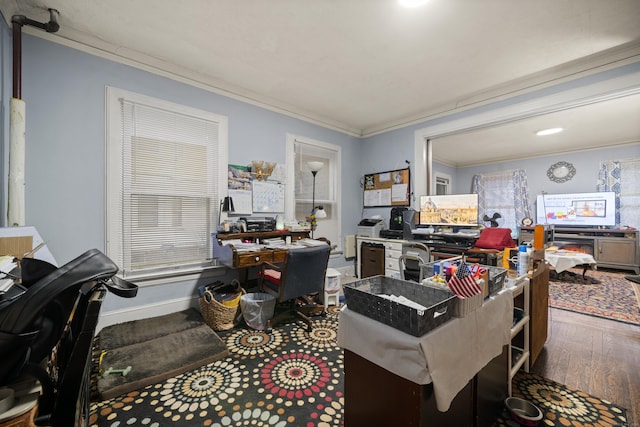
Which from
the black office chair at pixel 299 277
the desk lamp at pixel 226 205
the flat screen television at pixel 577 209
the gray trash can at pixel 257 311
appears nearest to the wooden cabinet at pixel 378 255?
the black office chair at pixel 299 277

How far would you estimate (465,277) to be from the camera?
1100 millimetres

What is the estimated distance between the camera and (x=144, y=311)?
8.41ft

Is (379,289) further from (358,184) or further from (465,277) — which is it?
(358,184)

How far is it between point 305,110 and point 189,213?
2.18 meters

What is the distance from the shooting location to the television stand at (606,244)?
4.90m

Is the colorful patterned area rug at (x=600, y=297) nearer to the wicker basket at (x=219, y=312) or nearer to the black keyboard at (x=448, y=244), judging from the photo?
the black keyboard at (x=448, y=244)

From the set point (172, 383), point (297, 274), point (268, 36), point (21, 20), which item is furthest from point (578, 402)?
point (21, 20)

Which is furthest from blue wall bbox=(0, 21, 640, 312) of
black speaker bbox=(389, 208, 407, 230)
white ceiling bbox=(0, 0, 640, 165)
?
black speaker bbox=(389, 208, 407, 230)

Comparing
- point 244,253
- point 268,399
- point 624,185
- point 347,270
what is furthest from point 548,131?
point 268,399

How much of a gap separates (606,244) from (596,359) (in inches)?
185

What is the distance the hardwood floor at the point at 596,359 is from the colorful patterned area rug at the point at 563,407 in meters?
0.07

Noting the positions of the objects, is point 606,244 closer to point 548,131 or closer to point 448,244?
point 548,131

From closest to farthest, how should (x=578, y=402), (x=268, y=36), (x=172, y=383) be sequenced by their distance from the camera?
(x=578, y=402)
(x=172, y=383)
(x=268, y=36)

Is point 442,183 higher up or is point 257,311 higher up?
point 442,183
